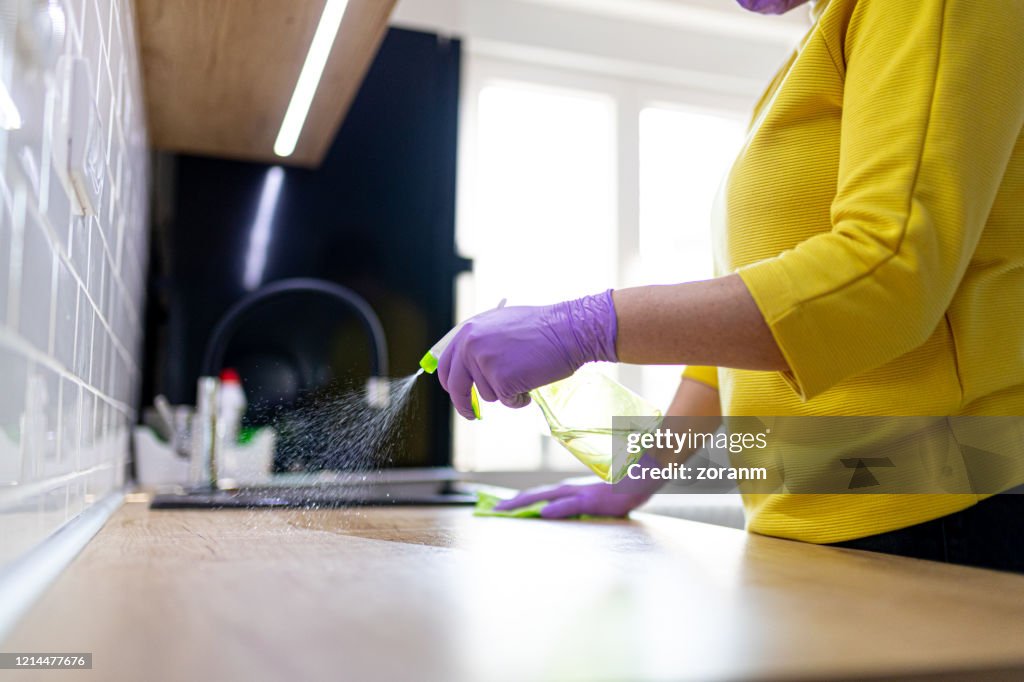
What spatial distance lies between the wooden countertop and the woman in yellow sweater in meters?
0.16

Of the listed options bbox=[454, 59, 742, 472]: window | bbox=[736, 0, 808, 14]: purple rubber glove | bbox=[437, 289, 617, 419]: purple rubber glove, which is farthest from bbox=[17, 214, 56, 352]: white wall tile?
bbox=[454, 59, 742, 472]: window

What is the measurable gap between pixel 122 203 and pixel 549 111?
222 cm

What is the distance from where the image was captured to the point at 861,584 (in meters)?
0.63

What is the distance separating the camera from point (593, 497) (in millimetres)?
1247

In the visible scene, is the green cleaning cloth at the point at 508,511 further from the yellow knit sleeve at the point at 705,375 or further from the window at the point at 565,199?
the window at the point at 565,199

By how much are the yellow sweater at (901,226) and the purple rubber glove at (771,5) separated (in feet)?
0.64

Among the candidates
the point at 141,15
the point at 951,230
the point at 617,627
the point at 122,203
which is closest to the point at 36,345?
the point at 617,627

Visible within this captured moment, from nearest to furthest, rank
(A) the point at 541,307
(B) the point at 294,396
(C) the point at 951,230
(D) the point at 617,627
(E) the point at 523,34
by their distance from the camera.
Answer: (D) the point at 617,627 < (C) the point at 951,230 < (A) the point at 541,307 < (B) the point at 294,396 < (E) the point at 523,34

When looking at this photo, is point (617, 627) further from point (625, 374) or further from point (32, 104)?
point (625, 374)

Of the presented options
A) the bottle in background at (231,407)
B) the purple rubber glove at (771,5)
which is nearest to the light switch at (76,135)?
the purple rubber glove at (771,5)

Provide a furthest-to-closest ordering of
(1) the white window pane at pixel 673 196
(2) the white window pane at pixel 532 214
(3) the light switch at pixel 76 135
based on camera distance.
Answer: (1) the white window pane at pixel 673 196, (2) the white window pane at pixel 532 214, (3) the light switch at pixel 76 135

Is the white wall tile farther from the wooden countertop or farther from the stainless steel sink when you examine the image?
the stainless steel sink

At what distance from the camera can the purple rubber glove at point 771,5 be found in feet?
3.57

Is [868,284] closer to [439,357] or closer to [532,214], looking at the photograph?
[439,357]
